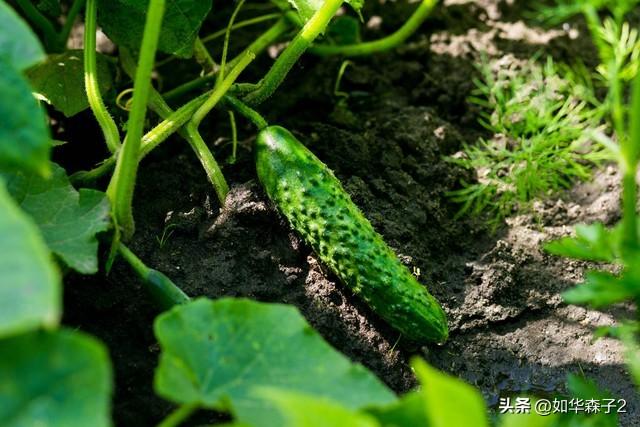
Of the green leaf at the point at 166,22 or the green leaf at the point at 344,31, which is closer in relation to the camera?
the green leaf at the point at 166,22

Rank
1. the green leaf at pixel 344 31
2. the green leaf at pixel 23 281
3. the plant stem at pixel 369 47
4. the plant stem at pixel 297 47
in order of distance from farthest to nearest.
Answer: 1. the green leaf at pixel 344 31
2. the plant stem at pixel 369 47
3. the plant stem at pixel 297 47
4. the green leaf at pixel 23 281

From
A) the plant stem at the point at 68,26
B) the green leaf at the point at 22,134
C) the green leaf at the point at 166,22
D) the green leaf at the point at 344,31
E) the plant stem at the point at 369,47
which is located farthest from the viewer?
the green leaf at the point at 344,31

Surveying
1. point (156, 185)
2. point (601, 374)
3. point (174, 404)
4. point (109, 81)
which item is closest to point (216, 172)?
point (156, 185)

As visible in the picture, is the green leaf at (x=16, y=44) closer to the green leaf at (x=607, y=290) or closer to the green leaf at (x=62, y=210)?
the green leaf at (x=62, y=210)

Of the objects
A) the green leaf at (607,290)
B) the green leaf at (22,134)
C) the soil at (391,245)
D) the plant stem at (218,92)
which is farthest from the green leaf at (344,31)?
the green leaf at (22,134)

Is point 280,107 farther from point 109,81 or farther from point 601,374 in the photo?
point 601,374

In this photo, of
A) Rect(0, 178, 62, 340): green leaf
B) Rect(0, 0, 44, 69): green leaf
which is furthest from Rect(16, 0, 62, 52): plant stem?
Rect(0, 178, 62, 340): green leaf
